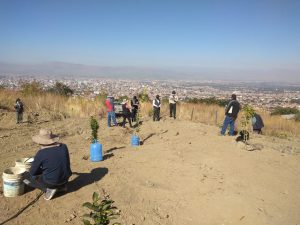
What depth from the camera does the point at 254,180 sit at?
7.86 metres

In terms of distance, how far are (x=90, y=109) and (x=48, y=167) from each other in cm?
1276

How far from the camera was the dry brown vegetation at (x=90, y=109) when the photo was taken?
18328 millimetres

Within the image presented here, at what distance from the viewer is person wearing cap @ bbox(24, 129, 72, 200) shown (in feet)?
20.2

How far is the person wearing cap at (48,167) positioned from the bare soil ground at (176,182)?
0.29 metres

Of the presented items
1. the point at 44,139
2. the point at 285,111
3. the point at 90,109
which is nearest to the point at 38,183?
the point at 44,139

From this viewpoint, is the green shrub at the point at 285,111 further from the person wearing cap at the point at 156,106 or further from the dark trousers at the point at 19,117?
the dark trousers at the point at 19,117

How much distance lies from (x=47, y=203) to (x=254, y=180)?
478 cm

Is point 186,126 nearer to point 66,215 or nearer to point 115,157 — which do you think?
point 115,157

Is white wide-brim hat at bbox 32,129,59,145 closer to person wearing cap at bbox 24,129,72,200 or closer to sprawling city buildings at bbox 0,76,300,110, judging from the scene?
person wearing cap at bbox 24,129,72,200

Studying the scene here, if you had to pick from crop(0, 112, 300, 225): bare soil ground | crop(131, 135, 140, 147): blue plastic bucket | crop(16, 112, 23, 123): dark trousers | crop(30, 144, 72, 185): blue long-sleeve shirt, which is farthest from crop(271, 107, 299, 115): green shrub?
crop(30, 144, 72, 185): blue long-sleeve shirt

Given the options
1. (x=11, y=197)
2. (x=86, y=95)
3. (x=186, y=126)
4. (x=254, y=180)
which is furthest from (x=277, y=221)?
(x=86, y=95)

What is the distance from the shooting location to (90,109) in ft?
61.6

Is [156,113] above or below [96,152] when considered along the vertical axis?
above

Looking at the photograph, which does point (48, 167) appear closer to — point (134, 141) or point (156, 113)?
point (134, 141)
